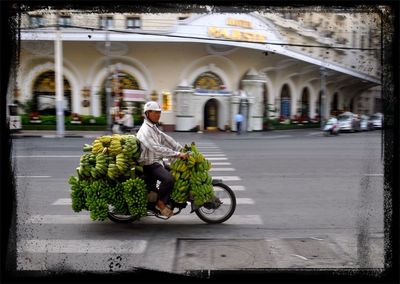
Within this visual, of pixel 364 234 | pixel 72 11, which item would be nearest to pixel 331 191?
pixel 364 234

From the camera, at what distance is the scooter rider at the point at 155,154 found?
4715 mm

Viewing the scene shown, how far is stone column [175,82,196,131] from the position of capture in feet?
20.2

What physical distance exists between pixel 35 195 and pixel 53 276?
3398 mm

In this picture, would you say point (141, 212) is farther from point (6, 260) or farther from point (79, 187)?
point (6, 260)

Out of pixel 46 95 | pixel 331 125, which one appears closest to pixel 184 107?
pixel 46 95

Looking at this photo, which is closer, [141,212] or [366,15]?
[366,15]

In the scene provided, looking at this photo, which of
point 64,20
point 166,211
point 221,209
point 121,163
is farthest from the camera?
Answer: point 221,209

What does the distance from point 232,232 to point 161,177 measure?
1.18 m

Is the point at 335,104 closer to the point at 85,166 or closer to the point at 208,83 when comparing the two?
the point at 208,83

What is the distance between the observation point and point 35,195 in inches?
261

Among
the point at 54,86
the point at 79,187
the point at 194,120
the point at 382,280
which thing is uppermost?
the point at 54,86

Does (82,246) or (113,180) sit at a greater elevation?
(113,180)

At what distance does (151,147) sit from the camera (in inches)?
185

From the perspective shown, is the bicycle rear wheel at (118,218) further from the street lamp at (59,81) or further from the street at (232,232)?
the street lamp at (59,81)
